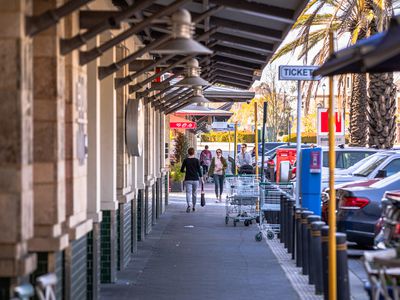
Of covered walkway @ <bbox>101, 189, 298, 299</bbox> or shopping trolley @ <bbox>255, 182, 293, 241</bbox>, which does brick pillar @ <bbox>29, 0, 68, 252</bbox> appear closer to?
covered walkway @ <bbox>101, 189, 298, 299</bbox>

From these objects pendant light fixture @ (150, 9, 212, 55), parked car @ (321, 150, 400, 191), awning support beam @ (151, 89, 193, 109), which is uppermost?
awning support beam @ (151, 89, 193, 109)

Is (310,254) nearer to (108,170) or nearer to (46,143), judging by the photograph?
(108,170)

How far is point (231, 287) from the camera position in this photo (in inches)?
462

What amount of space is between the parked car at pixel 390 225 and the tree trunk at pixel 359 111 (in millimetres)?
20376

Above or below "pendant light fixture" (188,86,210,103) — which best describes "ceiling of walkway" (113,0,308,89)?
above

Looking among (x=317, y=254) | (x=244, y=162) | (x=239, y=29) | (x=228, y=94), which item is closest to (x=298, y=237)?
(x=317, y=254)

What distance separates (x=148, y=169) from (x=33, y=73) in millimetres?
11403

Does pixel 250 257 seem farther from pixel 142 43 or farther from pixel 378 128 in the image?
pixel 378 128

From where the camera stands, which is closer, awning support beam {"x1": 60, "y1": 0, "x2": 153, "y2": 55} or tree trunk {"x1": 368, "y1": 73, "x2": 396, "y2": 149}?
awning support beam {"x1": 60, "y1": 0, "x2": 153, "y2": 55}

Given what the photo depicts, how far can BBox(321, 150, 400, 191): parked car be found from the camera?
62.4ft

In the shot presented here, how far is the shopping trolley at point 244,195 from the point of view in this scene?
20.0 meters

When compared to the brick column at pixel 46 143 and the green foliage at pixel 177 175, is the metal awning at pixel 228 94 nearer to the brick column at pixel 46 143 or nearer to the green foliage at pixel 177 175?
the green foliage at pixel 177 175

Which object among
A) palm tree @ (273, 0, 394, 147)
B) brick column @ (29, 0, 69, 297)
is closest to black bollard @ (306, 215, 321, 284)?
brick column @ (29, 0, 69, 297)

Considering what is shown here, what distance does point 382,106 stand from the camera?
1014 inches
